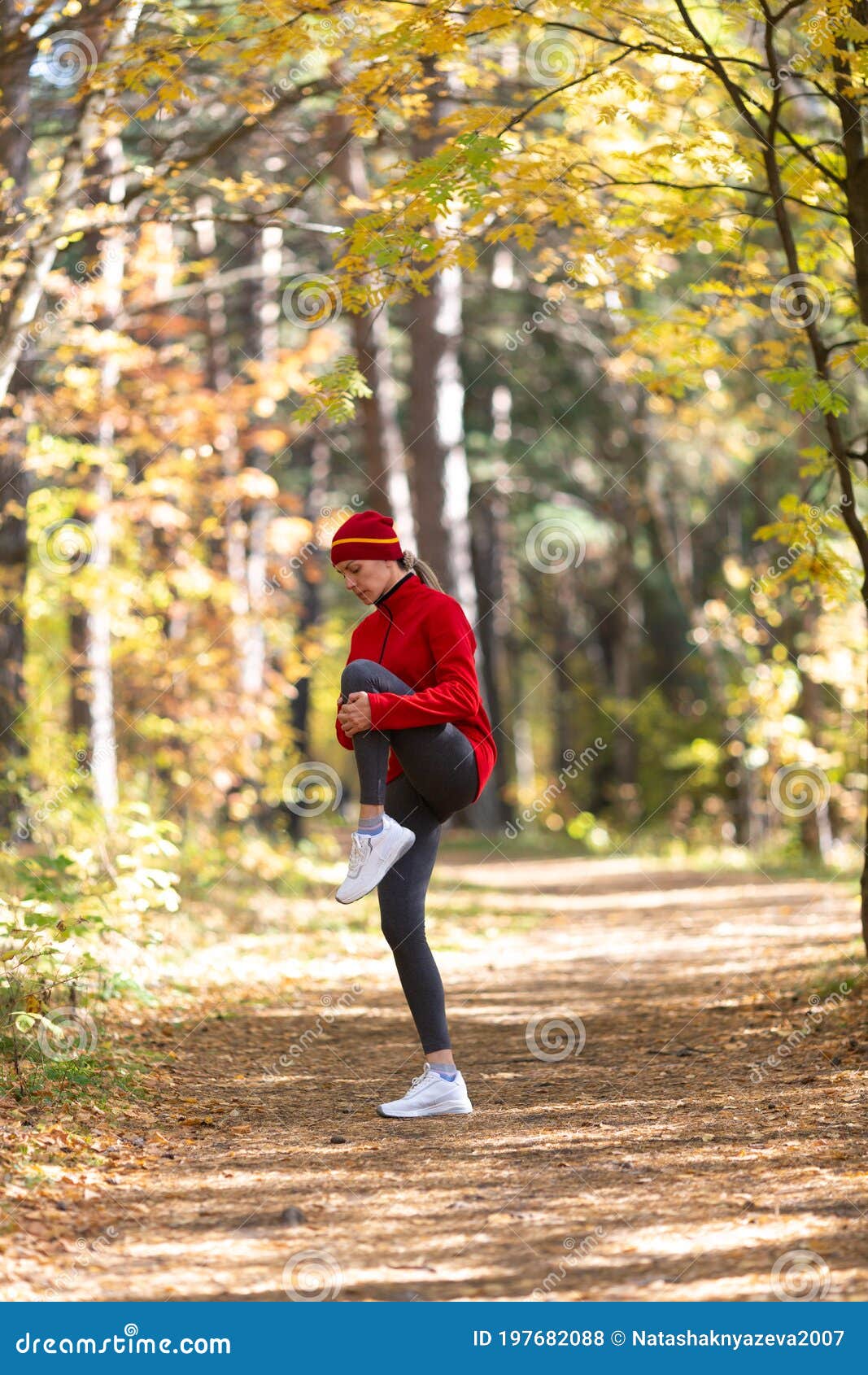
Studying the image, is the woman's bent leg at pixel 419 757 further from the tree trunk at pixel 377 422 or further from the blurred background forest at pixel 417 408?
the tree trunk at pixel 377 422

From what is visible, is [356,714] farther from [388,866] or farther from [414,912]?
[414,912]

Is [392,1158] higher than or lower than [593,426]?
lower

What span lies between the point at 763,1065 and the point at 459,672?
214 centimetres

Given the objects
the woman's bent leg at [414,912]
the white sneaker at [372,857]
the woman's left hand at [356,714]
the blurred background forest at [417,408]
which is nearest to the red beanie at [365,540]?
the woman's left hand at [356,714]

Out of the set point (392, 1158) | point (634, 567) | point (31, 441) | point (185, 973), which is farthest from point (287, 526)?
point (392, 1158)

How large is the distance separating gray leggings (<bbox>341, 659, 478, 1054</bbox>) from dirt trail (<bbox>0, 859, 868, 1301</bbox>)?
1.54 feet

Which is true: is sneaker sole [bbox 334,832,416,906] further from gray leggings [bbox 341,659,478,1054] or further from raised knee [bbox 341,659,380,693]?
raised knee [bbox 341,659,380,693]

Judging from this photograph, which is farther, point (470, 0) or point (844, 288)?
point (844, 288)

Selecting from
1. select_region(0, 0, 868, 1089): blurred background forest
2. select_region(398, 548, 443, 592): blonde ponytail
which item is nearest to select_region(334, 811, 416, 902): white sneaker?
select_region(398, 548, 443, 592): blonde ponytail

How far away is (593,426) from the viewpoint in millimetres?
22297

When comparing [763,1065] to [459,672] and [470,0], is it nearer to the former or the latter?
[459,672]

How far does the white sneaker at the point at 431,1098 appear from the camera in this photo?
4.70 metres

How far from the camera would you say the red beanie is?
4688mm

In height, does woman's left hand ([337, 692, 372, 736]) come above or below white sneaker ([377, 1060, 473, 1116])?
above
